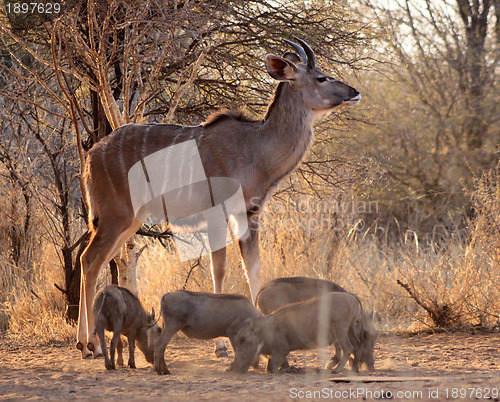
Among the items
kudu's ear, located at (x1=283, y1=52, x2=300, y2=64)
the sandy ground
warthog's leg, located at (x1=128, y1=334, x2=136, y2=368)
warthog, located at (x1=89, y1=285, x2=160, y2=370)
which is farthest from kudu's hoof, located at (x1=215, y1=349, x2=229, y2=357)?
kudu's ear, located at (x1=283, y1=52, x2=300, y2=64)

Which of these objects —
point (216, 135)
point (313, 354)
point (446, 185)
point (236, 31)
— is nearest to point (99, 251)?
point (216, 135)

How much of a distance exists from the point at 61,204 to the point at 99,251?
215 centimetres

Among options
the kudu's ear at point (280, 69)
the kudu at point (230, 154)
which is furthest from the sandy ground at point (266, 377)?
the kudu's ear at point (280, 69)

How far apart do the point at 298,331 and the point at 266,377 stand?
426 mm

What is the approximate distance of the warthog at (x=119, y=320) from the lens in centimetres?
505

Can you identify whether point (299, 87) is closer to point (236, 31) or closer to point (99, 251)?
point (236, 31)

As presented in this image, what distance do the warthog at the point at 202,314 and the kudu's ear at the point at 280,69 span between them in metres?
2.35

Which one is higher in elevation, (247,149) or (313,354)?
(247,149)

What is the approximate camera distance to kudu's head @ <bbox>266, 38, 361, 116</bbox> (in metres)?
6.30

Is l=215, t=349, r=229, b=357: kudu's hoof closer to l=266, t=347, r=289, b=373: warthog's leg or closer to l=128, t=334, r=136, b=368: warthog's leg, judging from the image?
l=128, t=334, r=136, b=368: warthog's leg

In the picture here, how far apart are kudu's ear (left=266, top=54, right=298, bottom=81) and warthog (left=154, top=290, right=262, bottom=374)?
2352 millimetres

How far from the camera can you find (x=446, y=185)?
16.1m

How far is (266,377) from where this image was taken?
4480 millimetres

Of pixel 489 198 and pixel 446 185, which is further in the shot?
pixel 446 185
